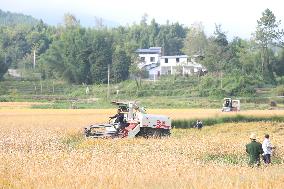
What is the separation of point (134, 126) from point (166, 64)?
68969mm

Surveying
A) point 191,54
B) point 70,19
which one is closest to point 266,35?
point 191,54

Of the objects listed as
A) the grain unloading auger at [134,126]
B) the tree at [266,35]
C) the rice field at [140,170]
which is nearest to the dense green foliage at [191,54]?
the tree at [266,35]

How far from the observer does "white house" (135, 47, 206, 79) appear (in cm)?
8650

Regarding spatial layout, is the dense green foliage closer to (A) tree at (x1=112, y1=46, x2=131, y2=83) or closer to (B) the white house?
(A) tree at (x1=112, y1=46, x2=131, y2=83)

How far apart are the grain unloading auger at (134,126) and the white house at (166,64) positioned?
55218 mm

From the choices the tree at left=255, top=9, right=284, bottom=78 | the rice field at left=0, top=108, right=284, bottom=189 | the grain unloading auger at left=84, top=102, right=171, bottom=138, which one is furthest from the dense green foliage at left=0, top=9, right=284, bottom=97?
the rice field at left=0, top=108, right=284, bottom=189

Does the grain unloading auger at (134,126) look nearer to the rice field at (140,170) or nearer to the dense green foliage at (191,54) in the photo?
the rice field at (140,170)

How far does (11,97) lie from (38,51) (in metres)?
38.8

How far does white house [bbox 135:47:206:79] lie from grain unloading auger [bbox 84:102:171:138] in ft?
181

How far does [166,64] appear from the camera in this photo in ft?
311

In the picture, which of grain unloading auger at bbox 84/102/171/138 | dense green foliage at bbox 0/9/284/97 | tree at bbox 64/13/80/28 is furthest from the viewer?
tree at bbox 64/13/80/28

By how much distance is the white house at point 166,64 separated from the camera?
284 ft

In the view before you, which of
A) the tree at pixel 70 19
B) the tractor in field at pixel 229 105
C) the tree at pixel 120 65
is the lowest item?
the tractor in field at pixel 229 105

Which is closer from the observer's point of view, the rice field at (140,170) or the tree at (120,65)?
the rice field at (140,170)
